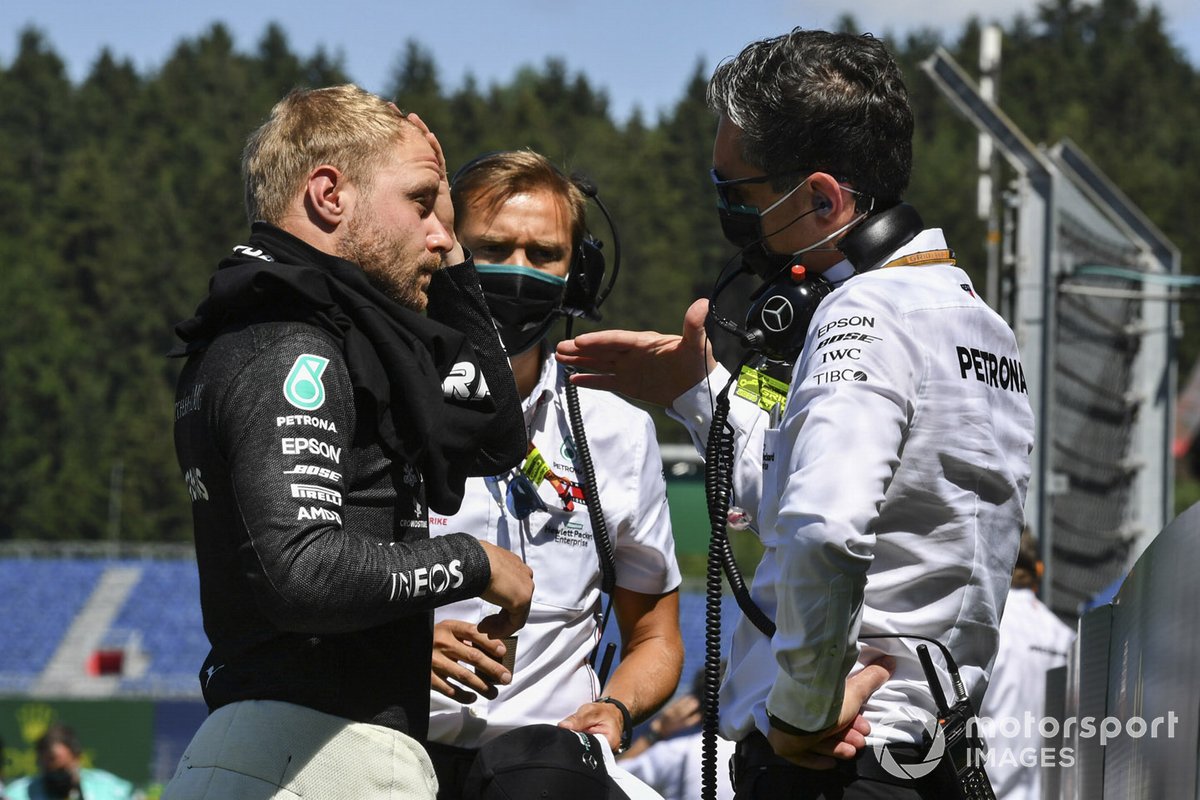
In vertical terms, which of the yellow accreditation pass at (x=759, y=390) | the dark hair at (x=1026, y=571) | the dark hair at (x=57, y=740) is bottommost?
the dark hair at (x=57, y=740)

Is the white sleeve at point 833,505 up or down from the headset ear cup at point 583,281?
down

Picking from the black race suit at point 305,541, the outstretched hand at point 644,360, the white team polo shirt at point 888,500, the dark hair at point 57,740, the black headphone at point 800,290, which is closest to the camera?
the black race suit at point 305,541

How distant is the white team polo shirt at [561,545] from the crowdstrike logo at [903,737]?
0.91m

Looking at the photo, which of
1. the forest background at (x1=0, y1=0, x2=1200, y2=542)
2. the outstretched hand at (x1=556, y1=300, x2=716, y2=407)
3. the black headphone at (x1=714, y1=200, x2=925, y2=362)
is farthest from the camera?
the forest background at (x1=0, y1=0, x2=1200, y2=542)

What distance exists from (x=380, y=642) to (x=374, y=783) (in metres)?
0.22

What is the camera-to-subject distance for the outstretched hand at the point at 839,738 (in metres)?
2.46

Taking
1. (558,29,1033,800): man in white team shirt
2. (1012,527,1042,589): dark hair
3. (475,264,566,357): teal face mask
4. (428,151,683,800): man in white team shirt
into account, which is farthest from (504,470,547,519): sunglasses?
(1012,527,1042,589): dark hair

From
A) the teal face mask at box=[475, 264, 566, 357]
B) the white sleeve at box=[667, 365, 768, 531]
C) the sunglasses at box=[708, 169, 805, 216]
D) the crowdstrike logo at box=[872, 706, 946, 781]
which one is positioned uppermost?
the sunglasses at box=[708, 169, 805, 216]

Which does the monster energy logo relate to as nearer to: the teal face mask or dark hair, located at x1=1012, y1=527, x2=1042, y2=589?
the teal face mask

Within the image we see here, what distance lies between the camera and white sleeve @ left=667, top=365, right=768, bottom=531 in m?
3.12

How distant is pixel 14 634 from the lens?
39312 millimetres

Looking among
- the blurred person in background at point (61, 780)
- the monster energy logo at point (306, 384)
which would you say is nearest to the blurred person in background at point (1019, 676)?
the monster energy logo at point (306, 384)

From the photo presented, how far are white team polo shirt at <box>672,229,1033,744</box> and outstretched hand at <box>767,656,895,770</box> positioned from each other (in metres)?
0.04

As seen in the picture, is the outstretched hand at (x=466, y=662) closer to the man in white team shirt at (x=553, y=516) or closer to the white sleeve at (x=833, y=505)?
the man in white team shirt at (x=553, y=516)
